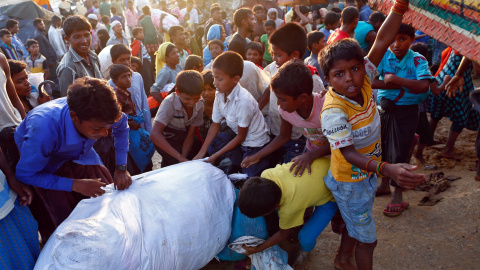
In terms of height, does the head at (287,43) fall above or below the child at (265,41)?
above

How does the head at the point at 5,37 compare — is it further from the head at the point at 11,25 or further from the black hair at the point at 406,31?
the black hair at the point at 406,31

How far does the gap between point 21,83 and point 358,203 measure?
3.02 metres

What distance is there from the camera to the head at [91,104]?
2.01 meters

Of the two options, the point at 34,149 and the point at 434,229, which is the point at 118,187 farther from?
the point at 434,229

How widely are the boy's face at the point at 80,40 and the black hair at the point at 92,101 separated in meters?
1.57

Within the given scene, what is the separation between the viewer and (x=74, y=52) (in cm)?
347

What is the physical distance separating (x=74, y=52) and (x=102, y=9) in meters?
11.8

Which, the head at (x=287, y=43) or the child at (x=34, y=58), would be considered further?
the child at (x=34, y=58)

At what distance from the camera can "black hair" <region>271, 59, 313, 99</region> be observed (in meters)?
2.25

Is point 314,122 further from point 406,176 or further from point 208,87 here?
point 208,87

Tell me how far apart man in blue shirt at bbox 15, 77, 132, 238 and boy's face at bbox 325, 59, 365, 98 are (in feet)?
4.14

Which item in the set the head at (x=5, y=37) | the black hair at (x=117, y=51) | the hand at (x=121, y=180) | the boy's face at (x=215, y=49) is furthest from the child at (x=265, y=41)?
the head at (x=5, y=37)

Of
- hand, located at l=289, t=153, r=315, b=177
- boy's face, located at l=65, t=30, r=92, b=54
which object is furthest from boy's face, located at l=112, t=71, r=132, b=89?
hand, located at l=289, t=153, r=315, b=177

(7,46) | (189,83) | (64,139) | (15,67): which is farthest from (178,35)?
(64,139)
